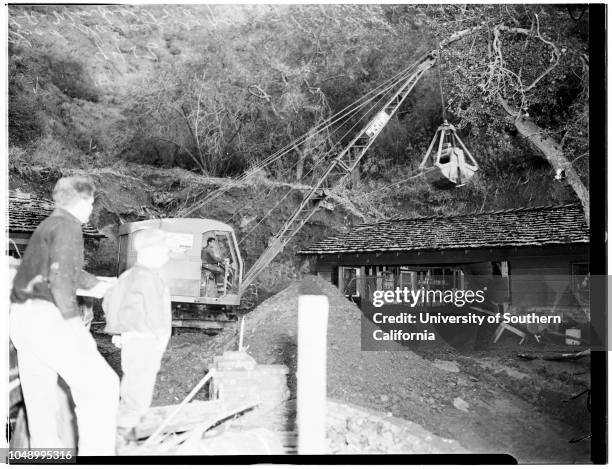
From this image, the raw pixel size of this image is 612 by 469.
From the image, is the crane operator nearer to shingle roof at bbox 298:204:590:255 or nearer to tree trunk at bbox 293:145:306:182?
shingle roof at bbox 298:204:590:255

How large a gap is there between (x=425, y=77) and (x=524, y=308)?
224 cm

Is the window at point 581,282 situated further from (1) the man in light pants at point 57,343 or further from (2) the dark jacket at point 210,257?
(1) the man in light pants at point 57,343

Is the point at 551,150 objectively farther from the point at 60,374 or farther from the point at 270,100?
the point at 60,374

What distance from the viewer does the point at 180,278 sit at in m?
Answer: 4.52

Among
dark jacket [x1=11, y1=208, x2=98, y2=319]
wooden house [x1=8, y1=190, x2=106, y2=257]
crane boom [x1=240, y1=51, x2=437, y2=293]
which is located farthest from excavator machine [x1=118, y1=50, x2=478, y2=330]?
wooden house [x1=8, y1=190, x2=106, y2=257]

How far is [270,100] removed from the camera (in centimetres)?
493

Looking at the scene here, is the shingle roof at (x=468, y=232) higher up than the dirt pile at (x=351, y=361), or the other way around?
the shingle roof at (x=468, y=232)

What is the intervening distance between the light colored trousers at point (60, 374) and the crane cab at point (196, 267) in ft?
2.12

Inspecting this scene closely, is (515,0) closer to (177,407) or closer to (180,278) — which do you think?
(180,278)

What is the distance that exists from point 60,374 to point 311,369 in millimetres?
1865

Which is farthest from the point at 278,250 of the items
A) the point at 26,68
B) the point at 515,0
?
the point at 515,0

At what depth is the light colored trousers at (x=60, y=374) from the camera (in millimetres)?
3963

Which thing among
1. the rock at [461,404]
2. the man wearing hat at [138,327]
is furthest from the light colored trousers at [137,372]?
the rock at [461,404]

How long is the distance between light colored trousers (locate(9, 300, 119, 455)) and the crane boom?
4.96 feet
